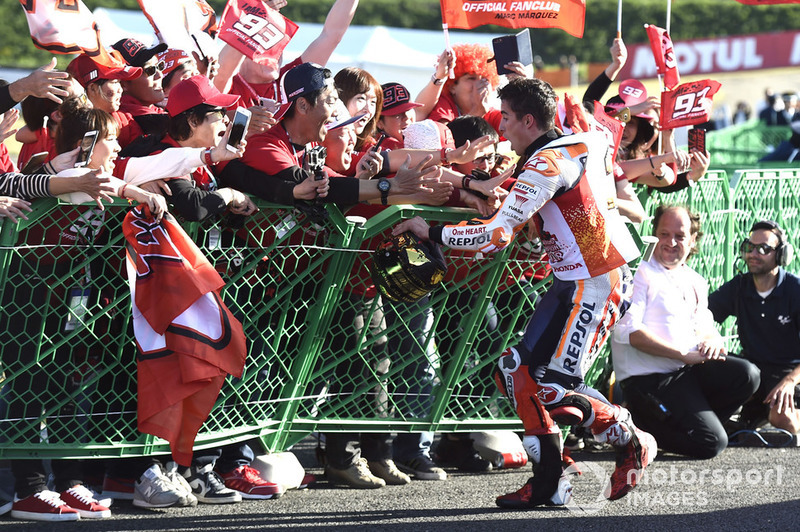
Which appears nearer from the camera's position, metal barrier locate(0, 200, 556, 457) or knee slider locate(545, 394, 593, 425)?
metal barrier locate(0, 200, 556, 457)

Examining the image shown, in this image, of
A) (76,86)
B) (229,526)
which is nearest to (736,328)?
(229,526)

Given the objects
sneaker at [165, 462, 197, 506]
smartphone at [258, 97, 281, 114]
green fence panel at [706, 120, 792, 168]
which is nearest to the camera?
sneaker at [165, 462, 197, 506]

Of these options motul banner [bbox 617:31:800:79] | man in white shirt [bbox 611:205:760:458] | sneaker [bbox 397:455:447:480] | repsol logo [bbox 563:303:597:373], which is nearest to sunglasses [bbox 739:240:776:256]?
man in white shirt [bbox 611:205:760:458]

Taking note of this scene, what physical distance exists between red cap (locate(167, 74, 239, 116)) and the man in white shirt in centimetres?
274

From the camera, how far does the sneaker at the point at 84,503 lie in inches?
193

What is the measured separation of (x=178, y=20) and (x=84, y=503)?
275 cm

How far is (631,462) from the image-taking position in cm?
511

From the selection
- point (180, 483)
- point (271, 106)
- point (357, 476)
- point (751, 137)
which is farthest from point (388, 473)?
point (751, 137)

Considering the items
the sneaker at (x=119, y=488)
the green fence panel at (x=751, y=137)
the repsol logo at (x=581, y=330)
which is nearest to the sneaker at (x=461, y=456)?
the repsol logo at (x=581, y=330)

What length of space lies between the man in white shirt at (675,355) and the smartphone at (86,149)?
126 inches

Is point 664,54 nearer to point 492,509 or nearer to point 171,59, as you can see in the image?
point 171,59

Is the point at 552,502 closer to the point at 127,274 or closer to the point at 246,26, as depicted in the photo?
the point at 127,274

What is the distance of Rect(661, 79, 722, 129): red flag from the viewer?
6.46 meters

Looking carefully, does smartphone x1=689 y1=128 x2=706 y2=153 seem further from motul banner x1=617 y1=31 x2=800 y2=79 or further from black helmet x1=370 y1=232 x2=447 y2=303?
motul banner x1=617 y1=31 x2=800 y2=79
